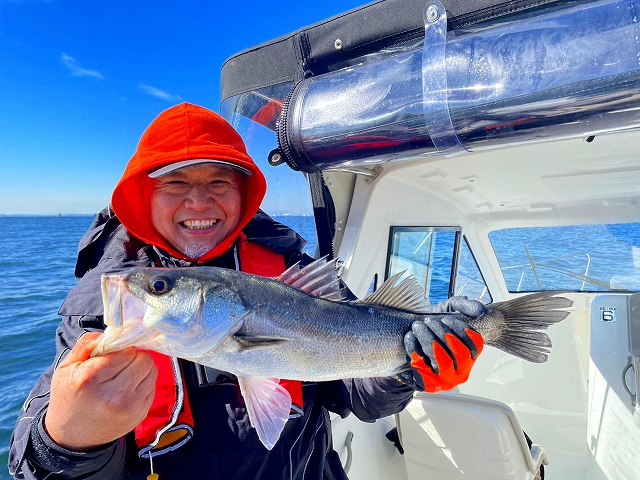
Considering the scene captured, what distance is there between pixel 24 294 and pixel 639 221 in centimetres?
1713

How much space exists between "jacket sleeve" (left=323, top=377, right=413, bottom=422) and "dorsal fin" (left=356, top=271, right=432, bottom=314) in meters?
0.38

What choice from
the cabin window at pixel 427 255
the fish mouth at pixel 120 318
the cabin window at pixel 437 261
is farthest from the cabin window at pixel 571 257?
the fish mouth at pixel 120 318

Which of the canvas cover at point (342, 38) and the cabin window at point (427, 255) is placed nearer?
the canvas cover at point (342, 38)

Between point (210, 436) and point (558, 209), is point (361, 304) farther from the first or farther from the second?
point (558, 209)

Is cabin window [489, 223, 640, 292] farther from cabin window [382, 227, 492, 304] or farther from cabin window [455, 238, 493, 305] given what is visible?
cabin window [382, 227, 492, 304]

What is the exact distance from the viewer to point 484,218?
5.96 meters

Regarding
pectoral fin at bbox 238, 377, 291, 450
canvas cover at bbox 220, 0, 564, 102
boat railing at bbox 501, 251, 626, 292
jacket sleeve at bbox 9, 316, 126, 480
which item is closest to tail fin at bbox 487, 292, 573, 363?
pectoral fin at bbox 238, 377, 291, 450

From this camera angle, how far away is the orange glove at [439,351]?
1797 mm

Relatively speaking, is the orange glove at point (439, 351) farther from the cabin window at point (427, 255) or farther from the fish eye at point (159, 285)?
the cabin window at point (427, 255)

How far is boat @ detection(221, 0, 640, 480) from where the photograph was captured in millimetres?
1799

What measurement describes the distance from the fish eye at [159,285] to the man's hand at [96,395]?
227mm

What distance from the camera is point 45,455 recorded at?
154cm

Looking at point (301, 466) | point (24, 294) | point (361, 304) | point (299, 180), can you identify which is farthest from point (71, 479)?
point (24, 294)

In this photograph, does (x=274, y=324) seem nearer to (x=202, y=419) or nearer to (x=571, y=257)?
(x=202, y=419)
